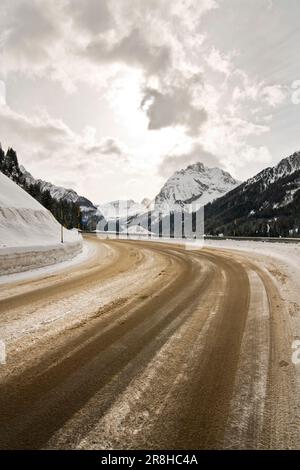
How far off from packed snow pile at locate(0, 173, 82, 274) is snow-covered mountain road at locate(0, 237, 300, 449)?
14.8 feet

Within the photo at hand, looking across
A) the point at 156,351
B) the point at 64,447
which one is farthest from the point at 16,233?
the point at 64,447

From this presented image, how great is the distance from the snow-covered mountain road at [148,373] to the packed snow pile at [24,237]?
452 centimetres

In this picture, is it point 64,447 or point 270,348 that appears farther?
point 270,348

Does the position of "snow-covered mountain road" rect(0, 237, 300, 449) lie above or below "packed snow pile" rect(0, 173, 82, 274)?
below

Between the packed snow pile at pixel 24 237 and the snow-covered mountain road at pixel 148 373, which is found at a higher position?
the packed snow pile at pixel 24 237

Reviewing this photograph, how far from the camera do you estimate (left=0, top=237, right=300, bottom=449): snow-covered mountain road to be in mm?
2133

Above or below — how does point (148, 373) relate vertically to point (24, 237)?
below

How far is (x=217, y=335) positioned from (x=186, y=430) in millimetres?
2059

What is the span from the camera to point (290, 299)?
6.06 m

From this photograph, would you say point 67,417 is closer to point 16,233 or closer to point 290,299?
point 290,299

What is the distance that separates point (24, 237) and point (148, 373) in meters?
13.1

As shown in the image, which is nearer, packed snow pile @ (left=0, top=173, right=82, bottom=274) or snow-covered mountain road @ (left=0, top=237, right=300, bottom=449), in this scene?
snow-covered mountain road @ (left=0, top=237, right=300, bottom=449)

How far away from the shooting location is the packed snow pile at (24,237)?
10008 mm

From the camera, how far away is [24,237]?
567 inches
